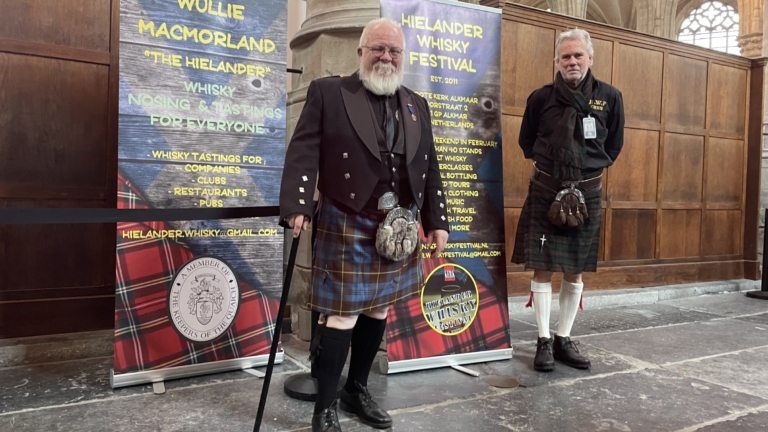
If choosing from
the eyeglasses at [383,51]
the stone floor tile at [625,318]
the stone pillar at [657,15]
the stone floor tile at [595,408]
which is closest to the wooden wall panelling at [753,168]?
the stone floor tile at [625,318]

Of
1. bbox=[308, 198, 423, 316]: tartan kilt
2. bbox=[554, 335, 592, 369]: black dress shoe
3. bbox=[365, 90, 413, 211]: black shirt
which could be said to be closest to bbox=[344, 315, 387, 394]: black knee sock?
bbox=[308, 198, 423, 316]: tartan kilt

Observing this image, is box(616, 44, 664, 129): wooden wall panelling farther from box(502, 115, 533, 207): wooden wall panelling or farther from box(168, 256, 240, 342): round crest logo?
box(168, 256, 240, 342): round crest logo

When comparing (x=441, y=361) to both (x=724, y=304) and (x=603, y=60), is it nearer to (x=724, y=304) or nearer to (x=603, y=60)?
(x=603, y=60)

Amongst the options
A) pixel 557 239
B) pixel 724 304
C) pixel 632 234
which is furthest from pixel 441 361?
pixel 724 304

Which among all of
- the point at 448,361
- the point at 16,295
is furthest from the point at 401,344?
the point at 16,295

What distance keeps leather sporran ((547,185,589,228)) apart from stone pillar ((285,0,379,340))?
1.36 m

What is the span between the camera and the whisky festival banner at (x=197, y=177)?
8.25 feet

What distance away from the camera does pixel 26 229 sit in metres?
2.89

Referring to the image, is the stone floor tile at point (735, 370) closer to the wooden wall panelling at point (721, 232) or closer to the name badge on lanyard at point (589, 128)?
the name badge on lanyard at point (589, 128)

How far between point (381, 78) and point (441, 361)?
1.47 meters

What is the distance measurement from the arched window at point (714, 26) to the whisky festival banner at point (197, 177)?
16.1m

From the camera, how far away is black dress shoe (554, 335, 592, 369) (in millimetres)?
2973

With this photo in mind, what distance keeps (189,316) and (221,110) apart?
3.07 feet

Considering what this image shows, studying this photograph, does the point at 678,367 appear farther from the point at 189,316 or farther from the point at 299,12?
the point at 299,12
